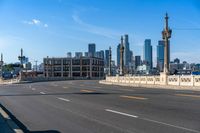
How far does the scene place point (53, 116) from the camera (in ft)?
47.1

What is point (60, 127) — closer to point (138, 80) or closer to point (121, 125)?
point (121, 125)

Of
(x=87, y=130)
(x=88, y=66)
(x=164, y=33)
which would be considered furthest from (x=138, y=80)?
(x=88, y=66)

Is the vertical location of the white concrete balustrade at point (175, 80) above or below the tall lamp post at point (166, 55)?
below

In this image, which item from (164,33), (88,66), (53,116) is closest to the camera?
(53,116)

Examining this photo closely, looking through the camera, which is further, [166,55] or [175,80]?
[166,55]

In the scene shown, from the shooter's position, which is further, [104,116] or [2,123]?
[104,116]

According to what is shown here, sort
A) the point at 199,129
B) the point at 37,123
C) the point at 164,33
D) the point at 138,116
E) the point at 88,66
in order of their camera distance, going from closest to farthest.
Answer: the point at 199,129 < the point at 37,123 < the point at 138,116 < the point at 164,33 < the point at 88,66

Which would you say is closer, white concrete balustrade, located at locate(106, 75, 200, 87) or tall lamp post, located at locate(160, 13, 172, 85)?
white concrete balustrade, located at locate(106, 75, 200, 87)

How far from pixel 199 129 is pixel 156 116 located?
10.2 feet

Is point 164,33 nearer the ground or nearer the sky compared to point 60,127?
nearer the sky

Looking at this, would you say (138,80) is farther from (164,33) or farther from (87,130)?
(87,130)

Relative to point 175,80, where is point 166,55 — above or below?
above

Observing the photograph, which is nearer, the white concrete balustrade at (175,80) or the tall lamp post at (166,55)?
the white concrete balustrade at (175,80)

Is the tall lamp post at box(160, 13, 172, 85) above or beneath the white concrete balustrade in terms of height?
above
